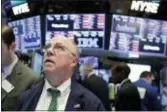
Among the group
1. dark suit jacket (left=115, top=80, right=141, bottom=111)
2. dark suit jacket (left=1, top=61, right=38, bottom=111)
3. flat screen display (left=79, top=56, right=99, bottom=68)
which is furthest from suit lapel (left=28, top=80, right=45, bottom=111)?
flat screen display (left=79, top=56, right=99, bottom=68)

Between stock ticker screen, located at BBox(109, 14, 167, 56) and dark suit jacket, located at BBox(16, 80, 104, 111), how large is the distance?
3065 millimetres

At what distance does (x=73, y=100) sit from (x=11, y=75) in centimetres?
43

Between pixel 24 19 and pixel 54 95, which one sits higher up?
pixel 54 95

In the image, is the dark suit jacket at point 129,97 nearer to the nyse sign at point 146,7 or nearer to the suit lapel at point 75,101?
the nyse sign at point 146,7

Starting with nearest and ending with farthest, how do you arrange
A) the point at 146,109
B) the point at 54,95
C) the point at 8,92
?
the point at 54,95 → the point at 8,92 → the point at 146,109

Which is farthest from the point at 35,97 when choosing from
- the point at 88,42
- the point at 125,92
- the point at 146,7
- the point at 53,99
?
the point at 146,7

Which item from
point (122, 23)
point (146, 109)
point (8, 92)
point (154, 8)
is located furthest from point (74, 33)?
point (8, 92)

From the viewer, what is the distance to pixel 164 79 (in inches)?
210

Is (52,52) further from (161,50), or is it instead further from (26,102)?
(161,50)

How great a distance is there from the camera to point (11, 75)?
2242 millimetres

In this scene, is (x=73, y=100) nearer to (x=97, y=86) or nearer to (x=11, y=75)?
(x=11, y=75)

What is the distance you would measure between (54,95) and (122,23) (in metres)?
3.20

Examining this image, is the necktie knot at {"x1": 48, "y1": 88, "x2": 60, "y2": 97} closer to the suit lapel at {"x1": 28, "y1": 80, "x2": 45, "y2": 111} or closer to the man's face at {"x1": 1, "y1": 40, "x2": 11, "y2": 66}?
the suit lapel at {"x1": 28, "y1": 80, "x2": 45, "y2": 111}

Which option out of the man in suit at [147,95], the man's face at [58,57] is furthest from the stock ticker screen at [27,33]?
the man's face at [58,57]
